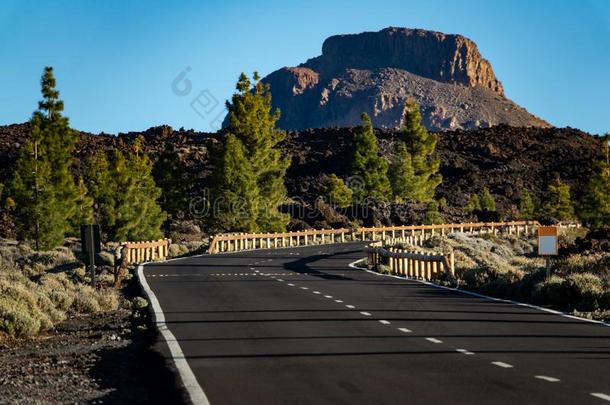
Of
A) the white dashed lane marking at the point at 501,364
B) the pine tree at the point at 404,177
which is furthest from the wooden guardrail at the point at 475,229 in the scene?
the white dashed lane marking at the point at 501,364

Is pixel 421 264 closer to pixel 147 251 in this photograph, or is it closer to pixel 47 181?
pixel 147 251

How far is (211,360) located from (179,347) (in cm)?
147

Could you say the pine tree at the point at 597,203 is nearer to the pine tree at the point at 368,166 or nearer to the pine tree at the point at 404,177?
the pine tree at the point at 404,177

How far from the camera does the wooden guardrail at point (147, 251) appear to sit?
139ft

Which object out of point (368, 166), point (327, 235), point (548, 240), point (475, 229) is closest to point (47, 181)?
point (327, 235)

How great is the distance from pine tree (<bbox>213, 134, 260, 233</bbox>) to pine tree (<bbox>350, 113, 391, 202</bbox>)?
34.5 meters

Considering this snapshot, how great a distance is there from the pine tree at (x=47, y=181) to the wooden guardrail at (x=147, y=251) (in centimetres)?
1029

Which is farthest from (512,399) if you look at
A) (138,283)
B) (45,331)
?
(138,283)

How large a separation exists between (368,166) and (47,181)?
47292 mm

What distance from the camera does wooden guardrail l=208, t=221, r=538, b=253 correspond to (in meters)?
56.7

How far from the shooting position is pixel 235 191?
62.0 metres

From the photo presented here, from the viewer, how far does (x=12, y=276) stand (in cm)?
2575

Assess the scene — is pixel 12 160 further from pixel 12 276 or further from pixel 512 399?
pixel 512 399

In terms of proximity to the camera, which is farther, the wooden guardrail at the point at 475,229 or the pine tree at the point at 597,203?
the pine tree at the point at 597,203
